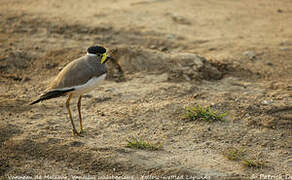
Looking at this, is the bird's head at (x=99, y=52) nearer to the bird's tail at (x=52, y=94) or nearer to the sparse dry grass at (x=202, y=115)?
the bird's tail at (x=52, y=94)

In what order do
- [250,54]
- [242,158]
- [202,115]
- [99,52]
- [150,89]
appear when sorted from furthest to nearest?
[250,54] → [150,89] → [202,115] → [99,52] → [242,158]

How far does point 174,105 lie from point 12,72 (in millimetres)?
3092

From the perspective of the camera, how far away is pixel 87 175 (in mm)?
4035

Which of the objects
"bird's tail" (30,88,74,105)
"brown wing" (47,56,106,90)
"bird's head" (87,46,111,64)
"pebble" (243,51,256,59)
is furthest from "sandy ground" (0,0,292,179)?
"bird's head" (87,46,111,64)

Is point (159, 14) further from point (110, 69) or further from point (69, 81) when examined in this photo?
point (69, 81)

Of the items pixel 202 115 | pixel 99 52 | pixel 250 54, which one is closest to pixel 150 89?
pixel 202 115

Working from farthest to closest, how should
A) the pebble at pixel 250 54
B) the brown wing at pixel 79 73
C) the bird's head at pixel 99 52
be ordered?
1. the pebble at pixel 250 54
2. the bird's head at pixel 99 52
3. the brown wing at pixel 79 73

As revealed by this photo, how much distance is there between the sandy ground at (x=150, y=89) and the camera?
4.24m

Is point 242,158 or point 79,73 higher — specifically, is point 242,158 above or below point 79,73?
below

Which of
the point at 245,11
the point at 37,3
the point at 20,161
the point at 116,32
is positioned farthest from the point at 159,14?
the point at 20,161

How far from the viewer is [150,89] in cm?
594

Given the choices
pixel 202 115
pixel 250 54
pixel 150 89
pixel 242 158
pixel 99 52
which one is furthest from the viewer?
pixel 250 54

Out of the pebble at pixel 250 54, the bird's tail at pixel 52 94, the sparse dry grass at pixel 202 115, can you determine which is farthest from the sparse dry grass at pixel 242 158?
the pebble at pixel 250 54

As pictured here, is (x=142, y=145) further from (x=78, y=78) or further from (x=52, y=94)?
(x=52, y=94)
